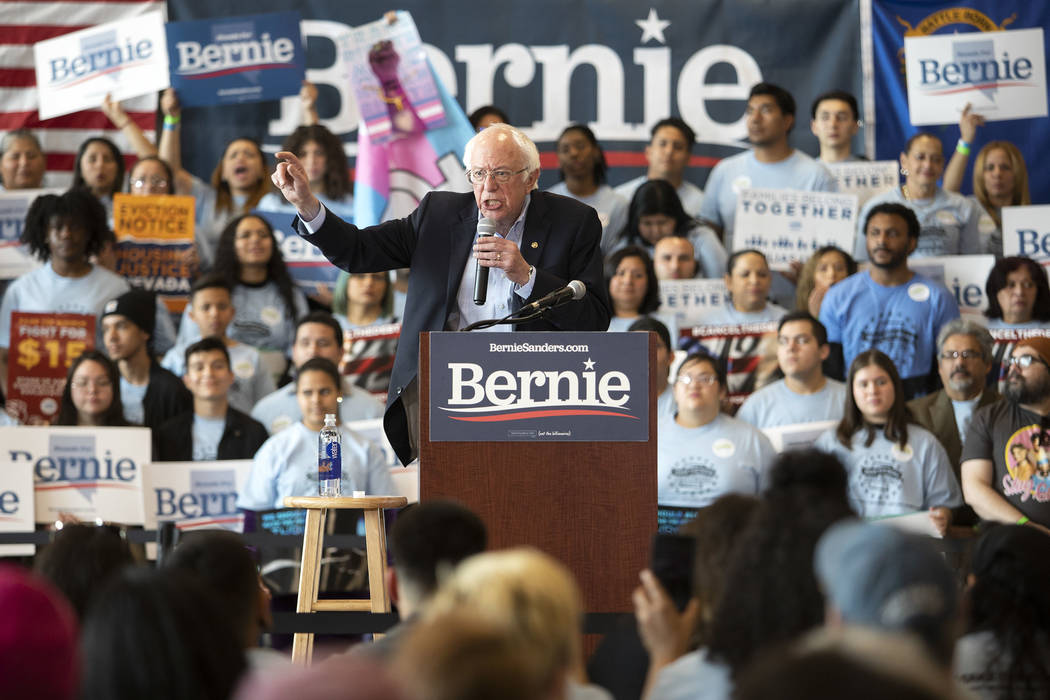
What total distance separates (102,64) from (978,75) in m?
5.71

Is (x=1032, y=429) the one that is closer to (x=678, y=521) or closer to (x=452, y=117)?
(x=678, y=521)

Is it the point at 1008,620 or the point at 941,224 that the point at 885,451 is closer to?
the point at 941,224

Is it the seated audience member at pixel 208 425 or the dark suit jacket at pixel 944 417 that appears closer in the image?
the dark suit jacket at pixel 944 417

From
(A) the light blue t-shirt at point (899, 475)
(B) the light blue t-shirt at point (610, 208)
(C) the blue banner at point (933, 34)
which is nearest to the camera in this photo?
(A) the light blue t-shirt at point (899, 475)

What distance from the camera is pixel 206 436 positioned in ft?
23.0

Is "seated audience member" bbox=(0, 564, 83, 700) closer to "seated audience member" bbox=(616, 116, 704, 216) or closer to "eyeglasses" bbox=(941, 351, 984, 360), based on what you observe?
"eyeglasses" bbox=(941, 351, 984, 360)

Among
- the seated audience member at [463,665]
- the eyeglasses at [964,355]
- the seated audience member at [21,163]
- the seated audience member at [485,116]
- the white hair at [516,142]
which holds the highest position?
the seated audience member at [485,116]

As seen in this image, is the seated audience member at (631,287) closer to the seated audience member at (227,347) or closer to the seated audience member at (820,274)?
the seated audience member at (820,274)

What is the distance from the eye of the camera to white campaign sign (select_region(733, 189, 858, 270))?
8.19m

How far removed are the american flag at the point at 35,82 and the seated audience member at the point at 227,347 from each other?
2.87m

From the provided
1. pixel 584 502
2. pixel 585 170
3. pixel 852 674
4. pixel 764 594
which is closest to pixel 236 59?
pixel 585 170

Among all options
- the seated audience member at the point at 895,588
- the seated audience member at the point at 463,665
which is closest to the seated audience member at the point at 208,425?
the seated audience member at the point at 895,588

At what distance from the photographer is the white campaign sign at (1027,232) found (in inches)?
318

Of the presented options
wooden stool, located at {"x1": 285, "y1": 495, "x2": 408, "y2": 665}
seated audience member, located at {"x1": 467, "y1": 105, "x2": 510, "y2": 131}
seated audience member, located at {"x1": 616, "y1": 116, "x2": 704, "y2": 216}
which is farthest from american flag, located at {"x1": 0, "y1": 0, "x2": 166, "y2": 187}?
wooden stool, located at {"x1": 285, "y1": 495, "x2": 408, "y2": 665}
